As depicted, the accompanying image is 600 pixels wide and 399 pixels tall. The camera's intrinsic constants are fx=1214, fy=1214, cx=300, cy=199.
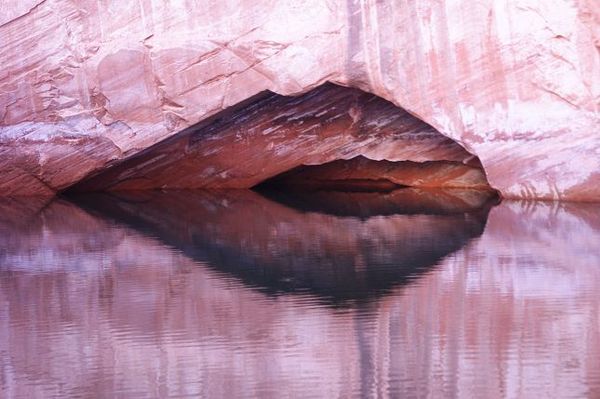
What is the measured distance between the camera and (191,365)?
513cm

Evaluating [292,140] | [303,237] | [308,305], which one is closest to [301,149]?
[292,140]

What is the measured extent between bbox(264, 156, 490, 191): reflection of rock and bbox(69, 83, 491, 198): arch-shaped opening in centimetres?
1

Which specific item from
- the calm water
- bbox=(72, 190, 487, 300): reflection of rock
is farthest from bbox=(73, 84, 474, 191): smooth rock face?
the calm water

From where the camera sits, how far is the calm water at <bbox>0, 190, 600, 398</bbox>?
486 centimetres

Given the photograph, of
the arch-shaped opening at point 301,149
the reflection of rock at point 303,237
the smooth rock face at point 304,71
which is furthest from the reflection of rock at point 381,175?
the smooth rock face at point 304,71

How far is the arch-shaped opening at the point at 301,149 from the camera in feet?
41.8

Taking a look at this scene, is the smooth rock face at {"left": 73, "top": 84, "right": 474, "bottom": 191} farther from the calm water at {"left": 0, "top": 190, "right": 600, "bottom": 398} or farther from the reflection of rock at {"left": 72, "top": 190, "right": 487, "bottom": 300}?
the calm water at {"left": 0, "top": 190, "right": 600, "bottom": 398}

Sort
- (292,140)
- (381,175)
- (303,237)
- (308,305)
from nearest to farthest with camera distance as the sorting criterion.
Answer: (308,305) < (303,237) < (292,140) < (381,175)

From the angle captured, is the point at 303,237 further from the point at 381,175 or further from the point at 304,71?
the point at 381,175

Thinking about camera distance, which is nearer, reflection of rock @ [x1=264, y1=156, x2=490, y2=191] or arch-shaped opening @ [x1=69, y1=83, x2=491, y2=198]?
arch-shaped opening @ [x1=69, y1=83, x2=491, y2=198]

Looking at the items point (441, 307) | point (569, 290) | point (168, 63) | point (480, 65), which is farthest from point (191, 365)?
point (168, 63)

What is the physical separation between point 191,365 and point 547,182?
665 cm

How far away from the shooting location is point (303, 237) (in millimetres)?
9641

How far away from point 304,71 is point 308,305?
214 inches
